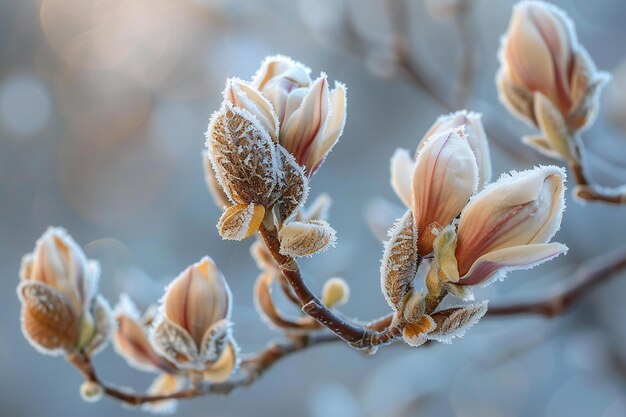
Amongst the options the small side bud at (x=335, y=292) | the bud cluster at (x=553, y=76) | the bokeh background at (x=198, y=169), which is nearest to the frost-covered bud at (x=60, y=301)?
the small side bud at (x=335, y=292)

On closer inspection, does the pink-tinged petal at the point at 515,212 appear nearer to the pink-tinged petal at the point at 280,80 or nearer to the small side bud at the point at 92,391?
the pink-tinged petal at the point at 280,80

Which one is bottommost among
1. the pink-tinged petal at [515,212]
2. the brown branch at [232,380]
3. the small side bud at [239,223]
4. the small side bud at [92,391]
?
the brown branch at [232,380]

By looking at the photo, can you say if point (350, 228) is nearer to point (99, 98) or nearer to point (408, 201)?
point (99, 98)

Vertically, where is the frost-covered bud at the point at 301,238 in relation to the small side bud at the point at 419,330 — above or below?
above

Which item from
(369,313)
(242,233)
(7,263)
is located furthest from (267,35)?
(242,233)

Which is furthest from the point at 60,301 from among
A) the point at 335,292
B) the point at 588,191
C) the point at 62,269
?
the point at 588,191

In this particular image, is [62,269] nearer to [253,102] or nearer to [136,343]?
[136,343]

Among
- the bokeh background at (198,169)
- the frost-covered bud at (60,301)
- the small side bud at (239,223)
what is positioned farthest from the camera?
the bokeh background at (198,169)
